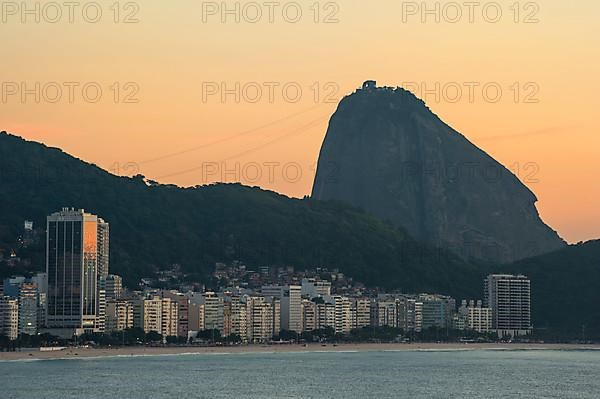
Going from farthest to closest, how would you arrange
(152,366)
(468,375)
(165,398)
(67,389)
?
(152,366) < (468,375) < (67,389) < (165,398)

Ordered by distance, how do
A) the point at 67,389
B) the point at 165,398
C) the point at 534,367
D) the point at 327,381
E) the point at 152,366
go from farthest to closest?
the point at 534,367 < the point at 152,366 < the point at 327,381 < the point at 67,389 < the point at 165,398

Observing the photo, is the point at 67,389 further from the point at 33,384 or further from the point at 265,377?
the point at 265,377

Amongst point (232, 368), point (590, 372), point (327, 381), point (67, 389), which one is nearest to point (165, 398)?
point (67, 389)

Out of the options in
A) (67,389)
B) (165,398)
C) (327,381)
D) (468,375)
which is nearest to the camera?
(165,398)

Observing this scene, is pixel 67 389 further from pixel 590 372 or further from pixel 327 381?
pixel 590 372

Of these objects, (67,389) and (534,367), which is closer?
(67,389)

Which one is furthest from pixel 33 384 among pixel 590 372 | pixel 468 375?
pixel 590 372
